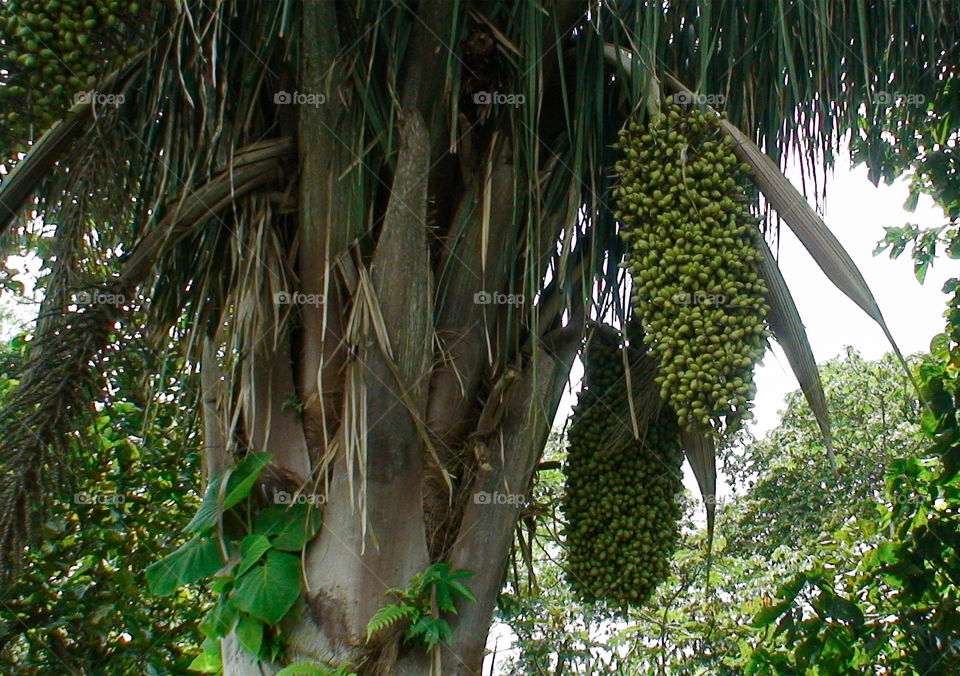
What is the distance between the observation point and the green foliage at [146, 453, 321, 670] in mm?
2246

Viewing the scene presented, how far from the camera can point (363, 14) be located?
249 centimetres

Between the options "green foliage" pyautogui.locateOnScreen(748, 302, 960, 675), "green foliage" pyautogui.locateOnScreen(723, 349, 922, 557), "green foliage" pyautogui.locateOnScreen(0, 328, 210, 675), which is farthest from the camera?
"green foliage" pyautogui.locateOnScreen(723, 349, 922, 557)

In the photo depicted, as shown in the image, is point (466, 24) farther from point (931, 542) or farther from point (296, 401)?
A: point (931, 542)

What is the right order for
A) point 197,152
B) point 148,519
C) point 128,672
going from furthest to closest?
point 148,519 < point 128,672 < point 197,152

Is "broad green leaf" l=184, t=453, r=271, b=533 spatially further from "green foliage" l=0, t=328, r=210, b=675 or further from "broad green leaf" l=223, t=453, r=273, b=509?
"green foliage" l=0, t=328, r=210, b=675

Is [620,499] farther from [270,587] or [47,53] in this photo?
[47,53]

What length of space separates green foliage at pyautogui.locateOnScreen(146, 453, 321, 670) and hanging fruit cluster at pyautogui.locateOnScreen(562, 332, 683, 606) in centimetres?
74

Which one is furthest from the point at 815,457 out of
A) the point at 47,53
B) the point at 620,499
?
the point at 47,53

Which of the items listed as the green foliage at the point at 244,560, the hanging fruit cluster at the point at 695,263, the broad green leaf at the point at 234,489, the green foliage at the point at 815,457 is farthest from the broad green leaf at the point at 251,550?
the green foliage at the point at 815,457

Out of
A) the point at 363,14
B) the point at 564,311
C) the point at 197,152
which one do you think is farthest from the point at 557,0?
A: the point at 197,152

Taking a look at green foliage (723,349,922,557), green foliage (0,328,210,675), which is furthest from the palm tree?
green foliage (723,349,922,557)

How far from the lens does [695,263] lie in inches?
79.6

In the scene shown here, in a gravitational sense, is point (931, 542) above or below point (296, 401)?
below

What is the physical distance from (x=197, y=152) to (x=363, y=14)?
561 millimetres
